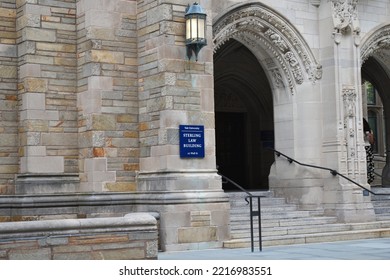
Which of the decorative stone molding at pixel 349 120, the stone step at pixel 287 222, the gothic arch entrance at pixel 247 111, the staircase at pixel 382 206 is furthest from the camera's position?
the gothic arch entrance at pixel 247 111

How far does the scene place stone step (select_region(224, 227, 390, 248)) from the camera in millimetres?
14234

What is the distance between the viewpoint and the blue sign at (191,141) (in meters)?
14.1

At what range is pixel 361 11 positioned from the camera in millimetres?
18328

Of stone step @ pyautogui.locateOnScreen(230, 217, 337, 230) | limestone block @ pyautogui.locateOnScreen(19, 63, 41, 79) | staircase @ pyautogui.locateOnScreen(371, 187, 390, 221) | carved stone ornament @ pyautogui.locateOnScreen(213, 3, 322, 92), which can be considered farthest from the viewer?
staircase @ pyautogui.locateOnScreen(371, 187, 390, 221)

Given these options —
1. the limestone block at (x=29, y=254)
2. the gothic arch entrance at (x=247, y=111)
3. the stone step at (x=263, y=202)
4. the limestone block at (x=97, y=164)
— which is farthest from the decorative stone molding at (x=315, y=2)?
the limestone block at (x=29, y=254)

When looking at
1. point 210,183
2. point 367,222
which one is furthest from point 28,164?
point 367,222

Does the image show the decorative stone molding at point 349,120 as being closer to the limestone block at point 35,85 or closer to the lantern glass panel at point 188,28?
the lantern glass panel at point 188,28

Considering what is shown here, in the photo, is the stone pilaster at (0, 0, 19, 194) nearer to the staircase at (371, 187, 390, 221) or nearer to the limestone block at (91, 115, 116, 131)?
the limestone block at (91, 115, 116, 131)

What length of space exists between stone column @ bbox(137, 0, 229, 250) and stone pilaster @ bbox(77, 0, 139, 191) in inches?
9.7

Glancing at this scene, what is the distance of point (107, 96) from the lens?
47.6 ft

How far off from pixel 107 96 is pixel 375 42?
7.54 metres

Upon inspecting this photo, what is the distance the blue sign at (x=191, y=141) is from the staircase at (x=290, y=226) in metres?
1.72

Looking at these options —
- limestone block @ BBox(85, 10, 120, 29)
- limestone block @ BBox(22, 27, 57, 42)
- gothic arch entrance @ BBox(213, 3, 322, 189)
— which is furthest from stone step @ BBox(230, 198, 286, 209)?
limestone block @ BBox(22, 27, 57, 42)
